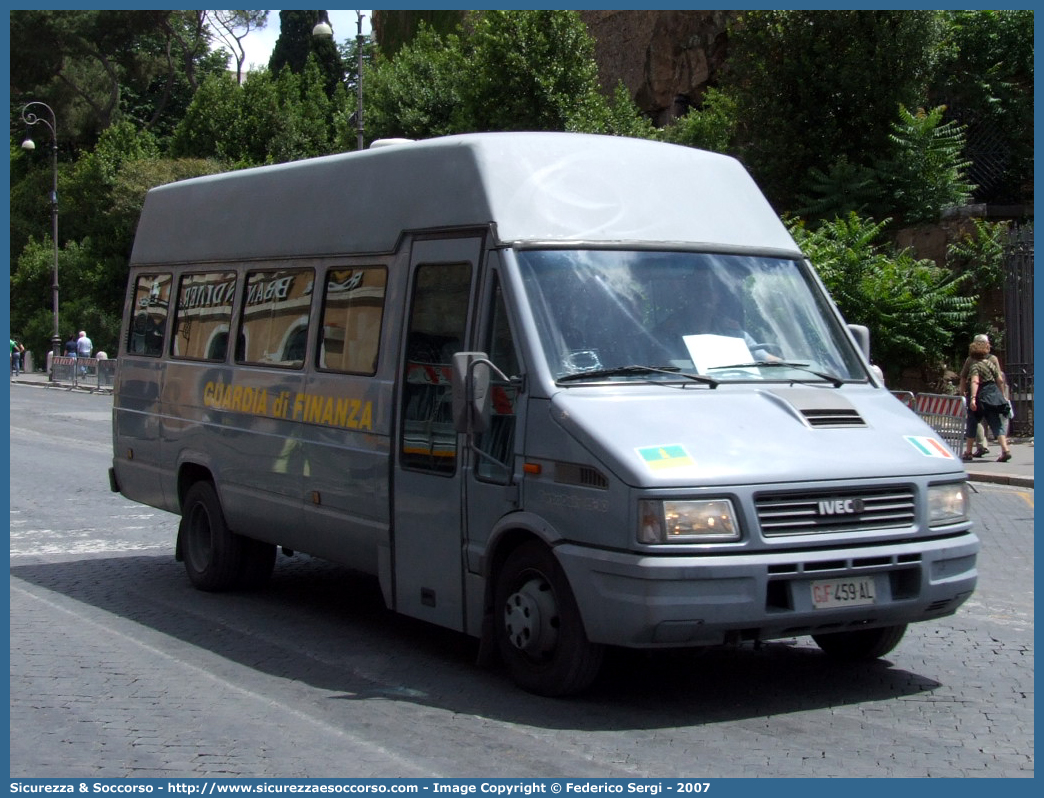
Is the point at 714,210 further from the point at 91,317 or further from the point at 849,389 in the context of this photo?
the point at 91,317

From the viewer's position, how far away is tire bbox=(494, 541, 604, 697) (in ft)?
20.3

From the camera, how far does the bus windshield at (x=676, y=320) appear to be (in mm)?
6508

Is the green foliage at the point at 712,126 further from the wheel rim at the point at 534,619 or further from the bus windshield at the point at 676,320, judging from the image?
the wheel rim at the point at 534,619

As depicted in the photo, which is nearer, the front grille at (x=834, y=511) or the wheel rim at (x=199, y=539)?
the front grille at (x=834, y=511)

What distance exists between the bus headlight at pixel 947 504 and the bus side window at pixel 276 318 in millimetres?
3871

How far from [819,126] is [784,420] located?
23443 mm

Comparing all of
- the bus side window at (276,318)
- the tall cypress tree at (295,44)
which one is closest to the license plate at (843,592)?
the bus side window at (276,318)

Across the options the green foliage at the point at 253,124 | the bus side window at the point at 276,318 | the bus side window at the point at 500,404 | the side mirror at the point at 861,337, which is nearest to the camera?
the bus side window at the point at 500,404

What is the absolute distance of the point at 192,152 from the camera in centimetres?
5931

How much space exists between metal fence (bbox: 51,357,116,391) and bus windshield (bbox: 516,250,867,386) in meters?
37.1

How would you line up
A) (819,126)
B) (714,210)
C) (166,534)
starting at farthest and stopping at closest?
1. (819,126)
2. (166,534)
3. (714,210)

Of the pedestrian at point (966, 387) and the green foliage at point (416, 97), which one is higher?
the green foliage at point (416, 97)
